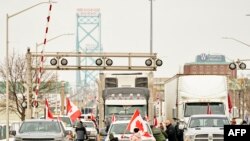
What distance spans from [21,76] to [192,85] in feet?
118

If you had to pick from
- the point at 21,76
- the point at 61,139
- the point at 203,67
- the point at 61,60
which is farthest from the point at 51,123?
the point at 203,67

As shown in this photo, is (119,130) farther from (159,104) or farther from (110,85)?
(159,104)

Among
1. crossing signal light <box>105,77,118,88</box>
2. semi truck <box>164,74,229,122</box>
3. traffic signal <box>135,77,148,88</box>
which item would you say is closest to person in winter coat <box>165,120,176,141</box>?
semi truck <box>164,74,229,122</box>

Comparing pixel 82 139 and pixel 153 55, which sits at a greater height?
pixel 153 55

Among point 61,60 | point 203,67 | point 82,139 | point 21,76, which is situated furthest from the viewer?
point 203,67

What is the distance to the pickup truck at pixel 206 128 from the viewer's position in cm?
3653

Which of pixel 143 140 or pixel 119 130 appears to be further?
pixel 119 130

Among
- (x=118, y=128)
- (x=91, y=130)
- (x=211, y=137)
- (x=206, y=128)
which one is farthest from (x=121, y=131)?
(x=91, y=130)

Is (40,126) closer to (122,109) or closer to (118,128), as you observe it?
(118,128)

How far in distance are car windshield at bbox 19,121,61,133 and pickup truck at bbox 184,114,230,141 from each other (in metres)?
4.87

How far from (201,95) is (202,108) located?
59 centimetres

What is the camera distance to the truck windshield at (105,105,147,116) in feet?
148

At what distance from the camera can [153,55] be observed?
196 feet

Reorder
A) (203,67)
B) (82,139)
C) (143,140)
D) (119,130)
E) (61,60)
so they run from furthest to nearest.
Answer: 1. (203,67)
2. (61,60)
3. (82,139)
4. (119,130)
5. (143,140)
